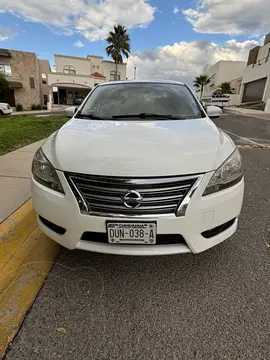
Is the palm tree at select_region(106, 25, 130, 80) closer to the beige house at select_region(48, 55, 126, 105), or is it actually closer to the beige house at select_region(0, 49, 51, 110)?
the beige house at select_region(48, 55, 126, 105)

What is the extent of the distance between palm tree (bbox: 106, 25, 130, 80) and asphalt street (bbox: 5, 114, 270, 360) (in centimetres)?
4082

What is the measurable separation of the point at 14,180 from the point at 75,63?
3782 centimetres

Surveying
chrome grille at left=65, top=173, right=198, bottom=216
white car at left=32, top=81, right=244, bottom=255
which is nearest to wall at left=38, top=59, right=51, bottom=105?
white car at left=32, top=81, right=244, bottom=255

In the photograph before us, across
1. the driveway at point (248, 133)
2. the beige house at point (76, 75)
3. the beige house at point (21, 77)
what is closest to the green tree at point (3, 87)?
the beige house at point (21, 77)

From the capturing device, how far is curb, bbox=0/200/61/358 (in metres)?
1.64

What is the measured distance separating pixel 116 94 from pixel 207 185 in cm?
210

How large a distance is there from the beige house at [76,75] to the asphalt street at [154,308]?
3480cm

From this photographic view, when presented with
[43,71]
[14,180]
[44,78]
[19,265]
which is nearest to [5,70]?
[44,78]

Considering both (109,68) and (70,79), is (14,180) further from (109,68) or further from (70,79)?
(109,68)

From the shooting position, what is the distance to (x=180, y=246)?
173 cm

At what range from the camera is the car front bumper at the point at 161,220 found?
165cm

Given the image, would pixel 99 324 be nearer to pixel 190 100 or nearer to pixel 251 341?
pixel 251 341

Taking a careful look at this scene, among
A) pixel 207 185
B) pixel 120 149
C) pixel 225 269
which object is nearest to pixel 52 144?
pixel 120 149

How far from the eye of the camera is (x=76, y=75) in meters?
33.4
